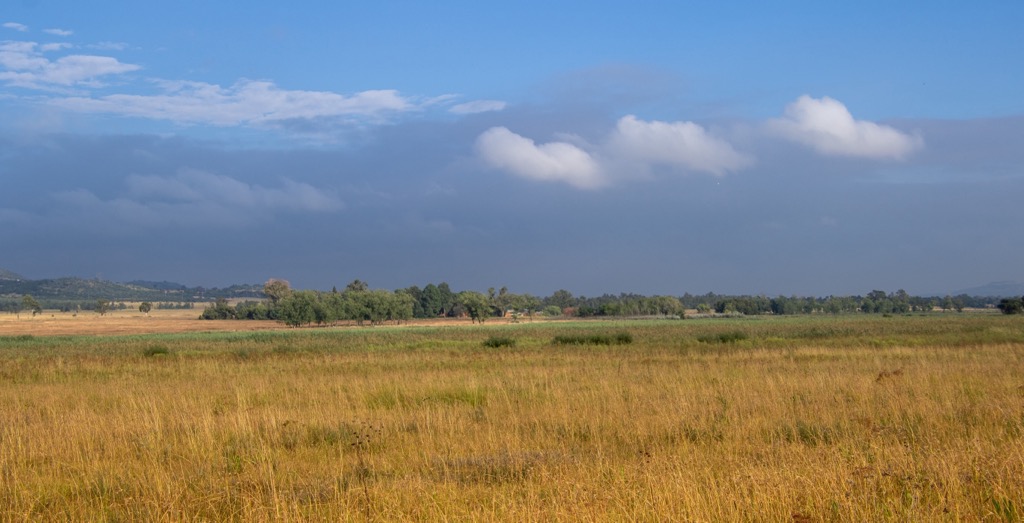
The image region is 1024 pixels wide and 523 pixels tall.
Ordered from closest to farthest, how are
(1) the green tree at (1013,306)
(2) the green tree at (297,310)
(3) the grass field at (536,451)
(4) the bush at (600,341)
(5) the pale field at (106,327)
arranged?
1. (3) the grass field at (536,451)
2. (4) the bush at (600,341)
3. (5) the pale field at (106,327)
4. (2) the green tree at (297,310)
5. (1) the green tree at (1013,306)

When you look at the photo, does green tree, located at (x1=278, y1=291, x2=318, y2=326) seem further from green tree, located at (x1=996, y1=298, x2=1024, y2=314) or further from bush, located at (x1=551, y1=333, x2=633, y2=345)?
green tree, located at (x1=996, y1=298, x2=1024, y2=314)

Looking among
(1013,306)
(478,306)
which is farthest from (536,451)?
(1013,306)

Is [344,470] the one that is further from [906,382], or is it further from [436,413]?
[906,382]

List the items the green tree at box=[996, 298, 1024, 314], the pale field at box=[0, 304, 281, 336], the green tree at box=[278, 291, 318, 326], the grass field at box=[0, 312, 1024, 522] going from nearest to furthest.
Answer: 1. the grass field at box=[0, 312, 1024, 522]
2. the pale field at box=[0, 304, 281, 336]
3. the green tree at box=[278, 291, 318, 326]
4. the green tree at box=[996, 298, 1024, 314]

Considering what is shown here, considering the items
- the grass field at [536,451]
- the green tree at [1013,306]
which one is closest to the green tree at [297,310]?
the grass field at [536,451]

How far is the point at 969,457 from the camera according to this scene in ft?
23.1

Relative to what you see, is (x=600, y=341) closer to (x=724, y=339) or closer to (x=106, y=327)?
(x=724, y=339)

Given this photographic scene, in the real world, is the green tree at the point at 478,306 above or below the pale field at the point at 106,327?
above

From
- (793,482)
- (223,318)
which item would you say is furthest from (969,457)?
(223,318)

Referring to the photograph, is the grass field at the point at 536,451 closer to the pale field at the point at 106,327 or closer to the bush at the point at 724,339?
the bush at the point at 724,339

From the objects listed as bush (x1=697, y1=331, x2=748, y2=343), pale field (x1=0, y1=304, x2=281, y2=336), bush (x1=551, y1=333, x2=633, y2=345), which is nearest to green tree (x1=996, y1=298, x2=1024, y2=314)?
bush (x1=697, y1=331, x2=748, y2=343)

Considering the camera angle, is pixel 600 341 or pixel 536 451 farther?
pixel 600 341

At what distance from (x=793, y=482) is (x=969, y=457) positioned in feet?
7.48

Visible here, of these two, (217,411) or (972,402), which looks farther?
(217,411)
